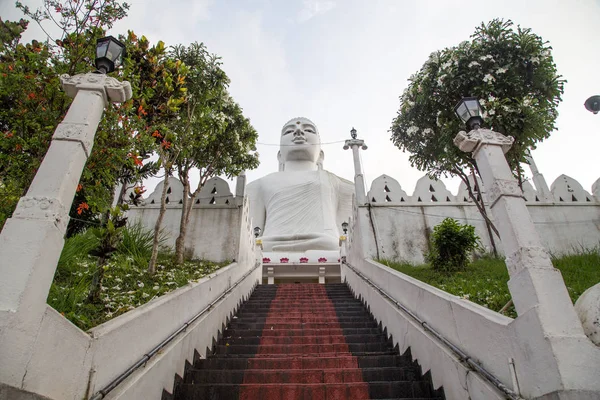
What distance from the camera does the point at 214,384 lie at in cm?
334

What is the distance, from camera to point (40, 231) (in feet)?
7.20

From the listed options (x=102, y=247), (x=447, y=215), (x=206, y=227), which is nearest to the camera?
(x=102, y=247)

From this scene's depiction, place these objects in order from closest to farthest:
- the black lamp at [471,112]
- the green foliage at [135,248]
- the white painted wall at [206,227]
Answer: the black lamp at [471,112] < the green foliage at [135,248] < the white painted wall at [206,227]

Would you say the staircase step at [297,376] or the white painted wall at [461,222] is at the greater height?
the white painted wall at [461,222]

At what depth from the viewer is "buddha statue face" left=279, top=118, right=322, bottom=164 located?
658 inches

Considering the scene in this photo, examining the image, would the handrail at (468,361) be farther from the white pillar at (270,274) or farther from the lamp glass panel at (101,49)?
the white pillar at (270,274)

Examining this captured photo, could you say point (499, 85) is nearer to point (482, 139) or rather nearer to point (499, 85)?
point (499, 85)

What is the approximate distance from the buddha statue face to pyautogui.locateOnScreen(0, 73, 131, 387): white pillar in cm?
1400

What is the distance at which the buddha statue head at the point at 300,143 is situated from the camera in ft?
54.9

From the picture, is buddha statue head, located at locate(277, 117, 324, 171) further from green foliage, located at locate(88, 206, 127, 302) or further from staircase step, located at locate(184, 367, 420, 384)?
staircase step, located at locate(184, 367, 420, 384)

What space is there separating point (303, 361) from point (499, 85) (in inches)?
253

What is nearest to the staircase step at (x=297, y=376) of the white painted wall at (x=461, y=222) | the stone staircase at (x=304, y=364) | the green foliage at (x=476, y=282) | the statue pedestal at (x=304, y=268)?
the stone staircase at (x=304, y=364)

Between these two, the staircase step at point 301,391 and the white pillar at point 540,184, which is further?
the white pillar at point 540,184

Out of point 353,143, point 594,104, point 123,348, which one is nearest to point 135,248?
point 123,348
